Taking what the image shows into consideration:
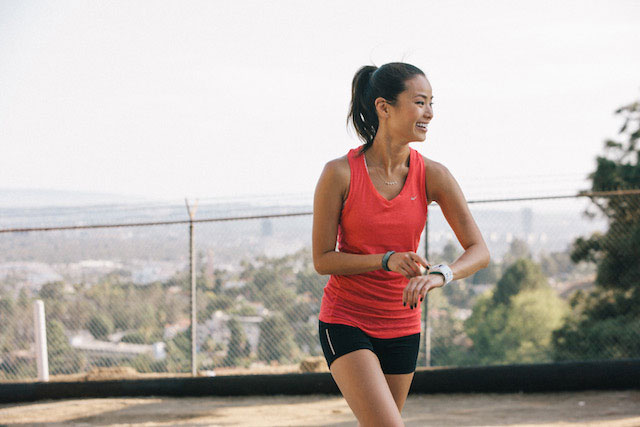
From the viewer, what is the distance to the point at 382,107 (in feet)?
8.40

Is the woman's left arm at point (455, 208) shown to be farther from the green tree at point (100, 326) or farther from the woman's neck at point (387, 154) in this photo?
the green tree at point (100, 326)

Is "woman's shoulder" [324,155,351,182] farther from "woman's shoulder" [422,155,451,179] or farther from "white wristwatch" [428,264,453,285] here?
"white wristwatch" [428,264,453,285]

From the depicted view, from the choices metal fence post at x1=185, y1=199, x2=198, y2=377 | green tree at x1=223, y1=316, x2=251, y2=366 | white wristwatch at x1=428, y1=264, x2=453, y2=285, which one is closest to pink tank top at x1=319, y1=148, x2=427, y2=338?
white wristwatch at x1=428, y1=264, x2=453, y2=285

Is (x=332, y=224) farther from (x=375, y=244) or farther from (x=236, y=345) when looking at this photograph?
(x=236, y=345)

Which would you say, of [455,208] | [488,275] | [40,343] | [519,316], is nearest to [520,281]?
[519,316]

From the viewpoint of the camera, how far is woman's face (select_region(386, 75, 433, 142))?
8.18ft

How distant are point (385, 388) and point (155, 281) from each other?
7.06 meters

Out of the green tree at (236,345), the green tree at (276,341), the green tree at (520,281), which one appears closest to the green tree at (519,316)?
the green tree at (520,281)

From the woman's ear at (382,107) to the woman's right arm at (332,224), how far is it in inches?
9.2

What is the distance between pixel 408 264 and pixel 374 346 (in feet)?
1.51

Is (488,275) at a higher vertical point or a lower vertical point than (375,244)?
lower

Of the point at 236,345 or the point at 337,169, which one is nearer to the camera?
the point at 337,169

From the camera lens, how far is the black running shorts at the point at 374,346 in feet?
8.05

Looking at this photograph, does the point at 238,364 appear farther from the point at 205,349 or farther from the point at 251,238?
the point at 251,238
